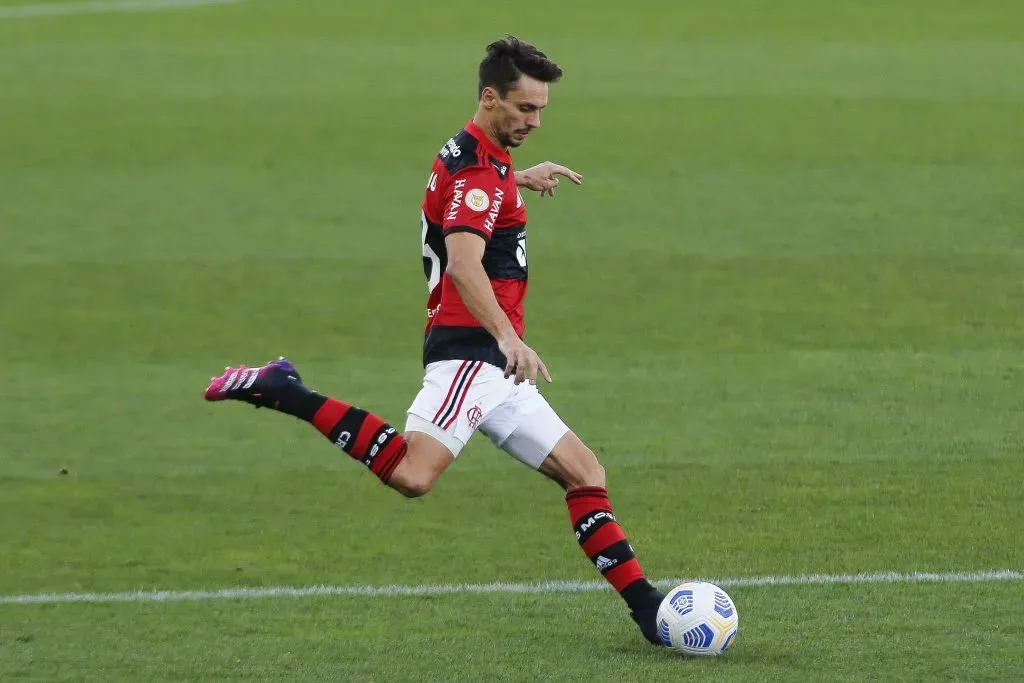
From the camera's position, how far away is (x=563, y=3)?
815 inches

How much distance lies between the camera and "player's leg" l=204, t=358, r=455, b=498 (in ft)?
19.8

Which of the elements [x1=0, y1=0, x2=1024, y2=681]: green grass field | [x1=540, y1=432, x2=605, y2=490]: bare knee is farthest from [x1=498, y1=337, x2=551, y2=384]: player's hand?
[x1=0, y1=0, x2=1024, y2=681]: green grass field

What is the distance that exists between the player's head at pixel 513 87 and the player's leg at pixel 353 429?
3.56 ft

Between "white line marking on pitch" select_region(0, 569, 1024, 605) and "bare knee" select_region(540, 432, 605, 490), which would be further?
"white line marking on pitch" select_region(0, 569, 1024, 605)

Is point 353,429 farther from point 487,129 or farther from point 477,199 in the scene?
point 487,129

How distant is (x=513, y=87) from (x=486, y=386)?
1024mm

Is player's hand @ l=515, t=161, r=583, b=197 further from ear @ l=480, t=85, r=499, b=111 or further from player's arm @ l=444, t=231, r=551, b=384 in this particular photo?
player's arm @ l=444, t=231, r=551, b=384

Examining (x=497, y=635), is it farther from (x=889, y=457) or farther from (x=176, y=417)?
(x=176, y=417)

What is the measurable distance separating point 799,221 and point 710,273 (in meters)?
1.38

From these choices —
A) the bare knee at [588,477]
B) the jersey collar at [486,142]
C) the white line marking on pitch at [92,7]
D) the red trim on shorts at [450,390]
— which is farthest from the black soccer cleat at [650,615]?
the white line marking on pitch at [92,7]

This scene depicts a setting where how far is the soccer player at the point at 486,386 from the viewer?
19.6 feet

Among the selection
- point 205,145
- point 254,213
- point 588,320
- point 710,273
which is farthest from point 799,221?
point 205,145

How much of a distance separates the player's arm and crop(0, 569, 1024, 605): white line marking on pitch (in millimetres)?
1334

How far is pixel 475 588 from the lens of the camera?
6801mm
